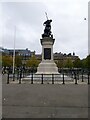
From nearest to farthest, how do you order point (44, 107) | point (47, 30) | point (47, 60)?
point (44, 107) → point (47, 60) → point (47, 30)

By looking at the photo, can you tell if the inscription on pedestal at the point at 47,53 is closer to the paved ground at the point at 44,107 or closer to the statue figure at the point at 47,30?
the statue figure at the point at 47,30

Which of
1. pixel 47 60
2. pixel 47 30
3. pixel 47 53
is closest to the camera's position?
pixel 47 60

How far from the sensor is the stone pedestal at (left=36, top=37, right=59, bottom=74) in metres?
34.1

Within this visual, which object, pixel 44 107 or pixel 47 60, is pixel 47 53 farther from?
pixel 44 107

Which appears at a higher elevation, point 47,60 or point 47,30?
point 47,30

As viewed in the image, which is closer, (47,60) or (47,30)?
(47,60)

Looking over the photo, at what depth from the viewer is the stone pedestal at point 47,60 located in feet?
112

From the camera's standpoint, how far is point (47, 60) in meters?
34.5

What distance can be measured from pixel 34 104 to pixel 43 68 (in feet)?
72.3

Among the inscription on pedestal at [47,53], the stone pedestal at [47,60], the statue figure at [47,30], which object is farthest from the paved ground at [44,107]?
the statue figure at [47,30]

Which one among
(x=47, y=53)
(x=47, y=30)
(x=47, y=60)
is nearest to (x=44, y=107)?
(x=47, y=60)

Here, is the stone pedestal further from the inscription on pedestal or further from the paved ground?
the paved ground

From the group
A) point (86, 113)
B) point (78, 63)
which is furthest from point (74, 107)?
point (78, 63)

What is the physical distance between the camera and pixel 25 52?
188m
